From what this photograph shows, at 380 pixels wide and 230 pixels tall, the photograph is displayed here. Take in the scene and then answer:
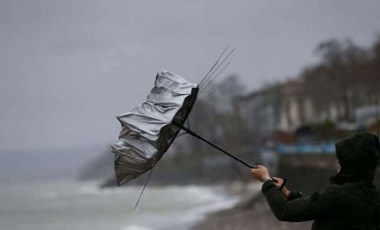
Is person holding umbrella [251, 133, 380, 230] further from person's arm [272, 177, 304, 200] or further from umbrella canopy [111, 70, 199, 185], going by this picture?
umbrella canopy [111, 70, 199, 185]

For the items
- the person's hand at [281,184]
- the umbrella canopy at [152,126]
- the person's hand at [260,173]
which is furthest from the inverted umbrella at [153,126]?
the person's hand at [281,184]

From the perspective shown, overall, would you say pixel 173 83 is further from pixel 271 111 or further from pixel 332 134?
pixel 271 111

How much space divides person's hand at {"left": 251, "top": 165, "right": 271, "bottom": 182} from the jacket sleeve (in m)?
0.21

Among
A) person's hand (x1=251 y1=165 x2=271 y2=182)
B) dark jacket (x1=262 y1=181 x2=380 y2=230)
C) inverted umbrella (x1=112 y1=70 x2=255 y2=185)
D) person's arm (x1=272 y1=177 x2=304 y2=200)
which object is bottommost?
dark jacket (x1=262 y1=181 x2=380 y2=230)

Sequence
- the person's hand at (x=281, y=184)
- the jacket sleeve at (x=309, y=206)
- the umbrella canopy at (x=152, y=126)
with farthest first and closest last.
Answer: the umbrella canopy at (x=152, y=126)
the person's hand at (x=281, y=184)
the jacket sleeve at (x=309, y=206)

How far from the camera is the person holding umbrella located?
9.87 ft

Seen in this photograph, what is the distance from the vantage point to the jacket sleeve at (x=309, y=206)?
3004 mm

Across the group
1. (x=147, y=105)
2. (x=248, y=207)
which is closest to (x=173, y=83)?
(x=147, y=105)

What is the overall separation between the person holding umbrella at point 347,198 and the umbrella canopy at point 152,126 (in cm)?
80

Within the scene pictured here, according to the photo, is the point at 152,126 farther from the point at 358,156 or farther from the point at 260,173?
the point at 358,156

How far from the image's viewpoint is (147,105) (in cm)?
379

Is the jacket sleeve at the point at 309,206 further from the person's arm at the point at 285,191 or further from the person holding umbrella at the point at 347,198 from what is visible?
the person's arm at the point at 285,191

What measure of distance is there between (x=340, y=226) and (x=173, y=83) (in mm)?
1227

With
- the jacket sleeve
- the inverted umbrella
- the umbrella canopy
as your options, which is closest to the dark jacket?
the jacket sleeve
